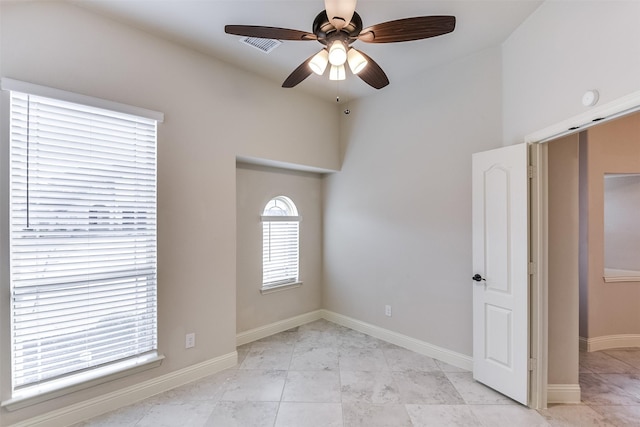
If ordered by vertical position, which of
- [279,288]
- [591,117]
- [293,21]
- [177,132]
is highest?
[293,21]

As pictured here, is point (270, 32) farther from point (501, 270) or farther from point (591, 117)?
point (501, 270)

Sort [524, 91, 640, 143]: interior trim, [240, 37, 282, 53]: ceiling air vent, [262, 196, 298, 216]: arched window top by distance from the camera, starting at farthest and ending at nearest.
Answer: [262, 196, 298, 216]: arched window top, [240, 37, 282, 53]: ceiling air vent, [524, 91, 640, 143]: interior trim

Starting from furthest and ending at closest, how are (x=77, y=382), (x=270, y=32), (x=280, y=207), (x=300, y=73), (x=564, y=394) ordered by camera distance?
(x=280, y=207) → (x=564, y=394) → (x=300, y=73) → (x=77, y=382) → (x=270, y=32)

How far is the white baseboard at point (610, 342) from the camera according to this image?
314cm

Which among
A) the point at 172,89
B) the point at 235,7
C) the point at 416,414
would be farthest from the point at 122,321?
the point at 235,7

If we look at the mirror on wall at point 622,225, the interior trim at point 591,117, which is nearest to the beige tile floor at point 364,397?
the mirror on wall at point 622,225

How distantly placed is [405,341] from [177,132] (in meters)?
3.35

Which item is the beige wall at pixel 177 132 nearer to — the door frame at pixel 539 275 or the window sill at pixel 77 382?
the window sill at pixel 77 382

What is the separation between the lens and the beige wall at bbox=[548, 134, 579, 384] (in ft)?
7.45

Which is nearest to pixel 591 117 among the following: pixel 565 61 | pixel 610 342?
pixel 565 61

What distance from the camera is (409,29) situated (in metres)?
1.65

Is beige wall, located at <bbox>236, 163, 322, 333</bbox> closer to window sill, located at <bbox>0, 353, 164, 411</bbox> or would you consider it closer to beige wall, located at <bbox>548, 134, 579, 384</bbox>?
window sill, located at <bbox>0, 353, 164, 411</bbox>

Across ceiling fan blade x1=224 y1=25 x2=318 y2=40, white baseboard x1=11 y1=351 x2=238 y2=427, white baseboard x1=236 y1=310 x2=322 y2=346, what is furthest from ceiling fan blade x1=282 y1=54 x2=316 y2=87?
white baseboard x1=236 y1=310 x2=322 y2=346

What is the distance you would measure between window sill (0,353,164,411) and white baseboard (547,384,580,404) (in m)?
3.31
